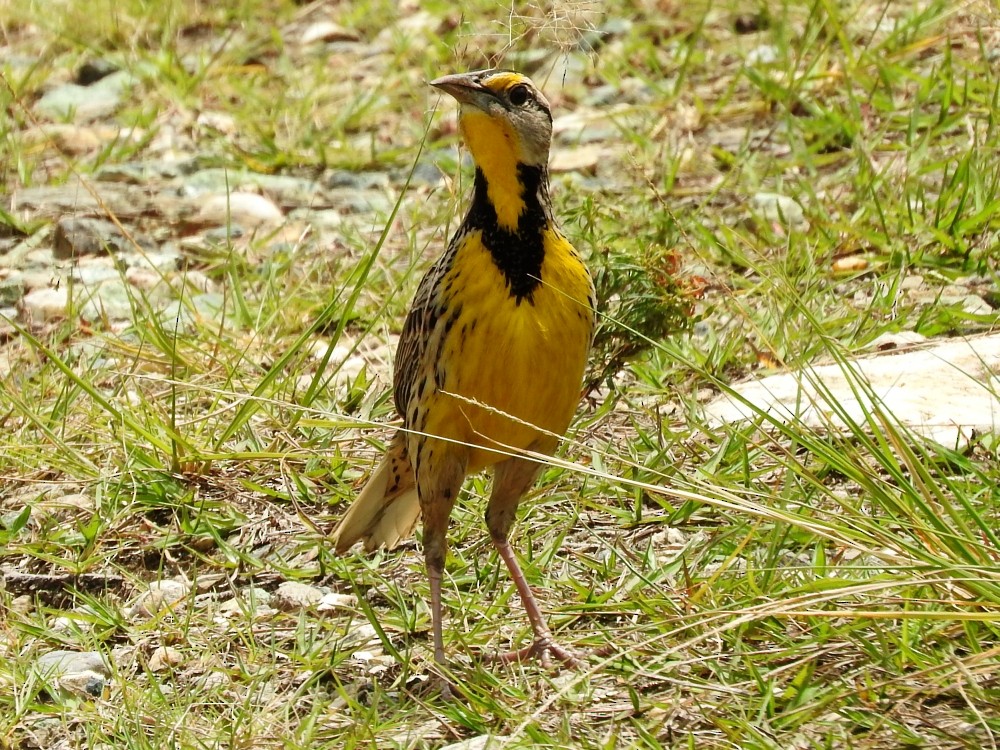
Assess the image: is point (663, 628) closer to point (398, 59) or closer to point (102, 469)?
point (102, 469)

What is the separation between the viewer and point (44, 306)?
5957mm

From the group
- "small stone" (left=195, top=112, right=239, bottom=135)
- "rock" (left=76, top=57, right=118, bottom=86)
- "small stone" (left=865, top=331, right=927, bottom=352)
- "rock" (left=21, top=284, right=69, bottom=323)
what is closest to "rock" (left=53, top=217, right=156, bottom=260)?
"rock" (left=21, top=284, right=69, bottom=323)

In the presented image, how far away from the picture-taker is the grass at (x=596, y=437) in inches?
138

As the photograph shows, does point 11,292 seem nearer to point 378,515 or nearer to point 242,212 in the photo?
point 242,212

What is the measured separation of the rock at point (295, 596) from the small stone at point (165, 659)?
0.34 m

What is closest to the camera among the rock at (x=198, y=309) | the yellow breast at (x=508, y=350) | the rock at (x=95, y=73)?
the yellow breast at (x=508, y=350)

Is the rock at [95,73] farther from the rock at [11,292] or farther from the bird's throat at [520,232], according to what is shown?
the bird's throat at [520,232]

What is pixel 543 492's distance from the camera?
4.71 meters

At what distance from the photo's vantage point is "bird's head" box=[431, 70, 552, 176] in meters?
3.92

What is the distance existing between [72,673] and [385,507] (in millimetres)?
962

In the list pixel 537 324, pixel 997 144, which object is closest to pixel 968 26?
pixel 997 144

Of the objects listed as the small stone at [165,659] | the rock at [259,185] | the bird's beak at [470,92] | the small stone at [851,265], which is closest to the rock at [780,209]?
the small stone at [851,265]

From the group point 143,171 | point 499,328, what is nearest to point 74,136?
point 143,171

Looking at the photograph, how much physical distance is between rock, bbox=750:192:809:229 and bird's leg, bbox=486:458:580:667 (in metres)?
2.25
